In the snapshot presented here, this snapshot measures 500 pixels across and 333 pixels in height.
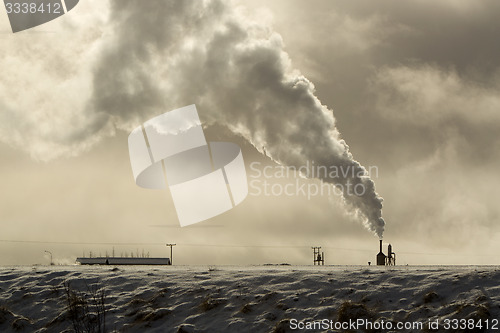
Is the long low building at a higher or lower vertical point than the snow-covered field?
lower

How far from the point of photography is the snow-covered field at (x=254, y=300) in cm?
2347

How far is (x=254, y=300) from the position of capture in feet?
86.6

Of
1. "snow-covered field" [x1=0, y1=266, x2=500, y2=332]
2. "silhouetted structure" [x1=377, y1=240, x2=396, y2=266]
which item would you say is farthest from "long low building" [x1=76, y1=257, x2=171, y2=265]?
"snow-covered field" [x1=0, y1=266, x2=500, y2=332]

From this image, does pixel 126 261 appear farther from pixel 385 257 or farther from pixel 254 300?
pixel 254 300

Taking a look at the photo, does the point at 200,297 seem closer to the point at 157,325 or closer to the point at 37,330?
the point at 157,325

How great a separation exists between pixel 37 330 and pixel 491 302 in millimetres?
17873

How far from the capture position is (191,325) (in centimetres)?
2441

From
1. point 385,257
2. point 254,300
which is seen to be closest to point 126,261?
point 385,257

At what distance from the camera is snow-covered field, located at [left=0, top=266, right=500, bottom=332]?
77.0 ft

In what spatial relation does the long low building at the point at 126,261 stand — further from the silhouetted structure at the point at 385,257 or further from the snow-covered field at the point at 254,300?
the snow-covered field at the point at 254,300

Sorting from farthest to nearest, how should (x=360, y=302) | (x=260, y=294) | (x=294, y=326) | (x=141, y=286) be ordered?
(x=141, y=286)
(x=260, y=294)
(x=360, y=302)
(x=294, y=326)

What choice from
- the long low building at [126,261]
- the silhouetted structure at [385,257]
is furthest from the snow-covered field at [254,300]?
the long low building at [126,261]

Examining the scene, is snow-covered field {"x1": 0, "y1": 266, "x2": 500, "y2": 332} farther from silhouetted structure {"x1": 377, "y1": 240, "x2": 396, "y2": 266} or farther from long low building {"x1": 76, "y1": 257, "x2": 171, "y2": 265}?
long low building {"x1": 76, "y1": 257, "x2": 171, "y2": 265}

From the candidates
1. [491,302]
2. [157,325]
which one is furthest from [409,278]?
[157,325]
